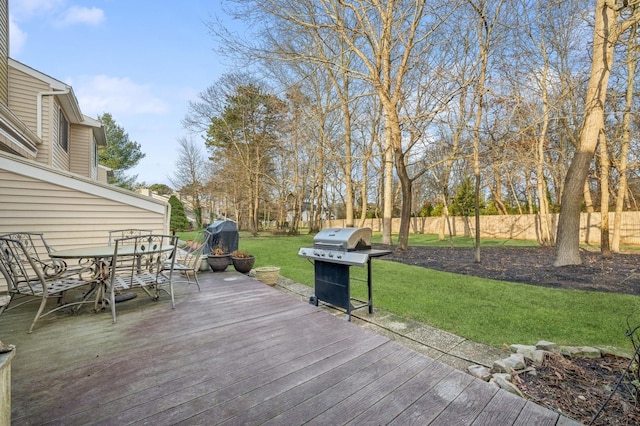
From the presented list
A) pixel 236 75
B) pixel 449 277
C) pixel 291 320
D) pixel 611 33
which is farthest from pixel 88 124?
pixel 611 33

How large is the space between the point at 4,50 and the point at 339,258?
10106 millimetres

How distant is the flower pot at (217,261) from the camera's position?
6.09 metres

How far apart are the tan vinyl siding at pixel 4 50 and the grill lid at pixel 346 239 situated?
27.9ft

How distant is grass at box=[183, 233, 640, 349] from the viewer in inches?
127

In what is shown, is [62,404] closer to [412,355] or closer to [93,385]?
[93,385]

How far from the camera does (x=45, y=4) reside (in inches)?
295

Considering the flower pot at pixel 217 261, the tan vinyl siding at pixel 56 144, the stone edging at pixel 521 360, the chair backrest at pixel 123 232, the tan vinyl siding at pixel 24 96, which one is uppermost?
the tan vinyl siding at pixel 24 96

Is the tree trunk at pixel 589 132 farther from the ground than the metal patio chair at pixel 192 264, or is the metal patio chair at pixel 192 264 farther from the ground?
the tree trunk at pixel 589 132

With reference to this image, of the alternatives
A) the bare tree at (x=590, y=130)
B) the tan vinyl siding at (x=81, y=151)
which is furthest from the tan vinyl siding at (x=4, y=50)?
the bare tree at (x=590, y=130)

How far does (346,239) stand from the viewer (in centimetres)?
339

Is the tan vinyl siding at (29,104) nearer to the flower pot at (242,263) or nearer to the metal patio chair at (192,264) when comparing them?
the metal patio chair at (192,264)

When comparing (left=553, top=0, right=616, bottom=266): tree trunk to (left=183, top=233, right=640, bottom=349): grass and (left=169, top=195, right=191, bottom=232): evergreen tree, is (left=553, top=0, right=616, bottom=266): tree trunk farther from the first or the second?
(left=169, top=195, right=191, bottom=232): evergreen tree

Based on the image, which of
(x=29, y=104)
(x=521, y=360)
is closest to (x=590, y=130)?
(x=521, y=360)

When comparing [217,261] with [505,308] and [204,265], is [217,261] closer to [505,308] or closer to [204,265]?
[204,265]
